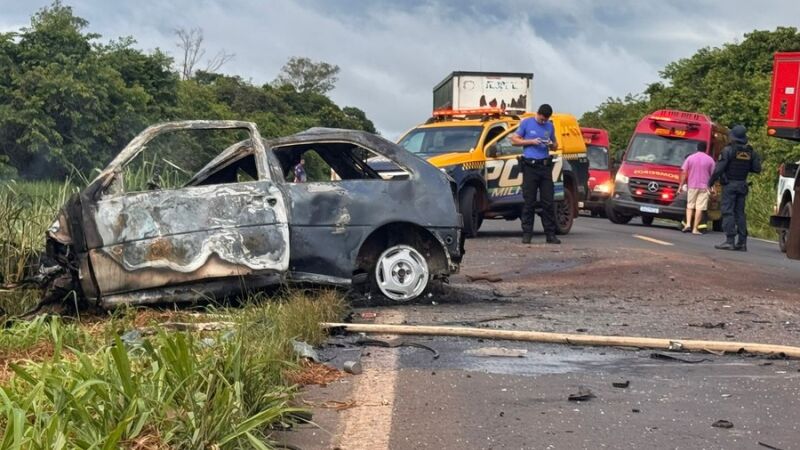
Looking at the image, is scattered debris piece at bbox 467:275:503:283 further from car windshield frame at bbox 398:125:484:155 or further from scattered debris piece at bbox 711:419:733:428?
scattered debris piece at bbox 711:419:733:428

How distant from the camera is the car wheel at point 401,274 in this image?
28.5ft

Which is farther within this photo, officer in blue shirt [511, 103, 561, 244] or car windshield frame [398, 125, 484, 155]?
car windshield frame [398, 125, 484, 155]

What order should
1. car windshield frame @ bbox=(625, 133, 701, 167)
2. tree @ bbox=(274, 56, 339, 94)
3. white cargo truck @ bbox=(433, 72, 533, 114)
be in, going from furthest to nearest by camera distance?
tree @ bbox=(274, 56, 339, 94) → car windshield frame @ bbox=(625, 133, 701, 167) → white cargo truck @ bbox=(433, 72, 533, 114)

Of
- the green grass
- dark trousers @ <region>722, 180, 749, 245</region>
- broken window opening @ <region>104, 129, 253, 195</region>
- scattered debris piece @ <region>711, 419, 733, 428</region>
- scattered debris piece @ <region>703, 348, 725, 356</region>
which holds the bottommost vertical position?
scattered debris piece @ <region>711, 419, 733, 428</region>

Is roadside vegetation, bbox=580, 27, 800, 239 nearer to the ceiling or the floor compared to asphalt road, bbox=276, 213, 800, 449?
nearer to the ceiling

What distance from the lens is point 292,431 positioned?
460cm

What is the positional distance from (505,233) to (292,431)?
1382cm

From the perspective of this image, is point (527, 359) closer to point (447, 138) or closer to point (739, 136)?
point (447, 138)

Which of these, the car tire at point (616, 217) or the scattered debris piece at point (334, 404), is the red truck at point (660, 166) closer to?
the car tire at point (616, 217)

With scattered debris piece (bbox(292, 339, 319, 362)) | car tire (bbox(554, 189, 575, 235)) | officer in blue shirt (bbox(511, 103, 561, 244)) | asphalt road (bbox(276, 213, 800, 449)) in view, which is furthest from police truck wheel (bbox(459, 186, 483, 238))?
scattered debris piece (bbox(292, 339, 319, 362))

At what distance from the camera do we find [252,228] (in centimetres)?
799

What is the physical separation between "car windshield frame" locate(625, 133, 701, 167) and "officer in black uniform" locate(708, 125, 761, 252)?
30.4 ft

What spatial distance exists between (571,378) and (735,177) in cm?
1188

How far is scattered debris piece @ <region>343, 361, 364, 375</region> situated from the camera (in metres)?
5.91
